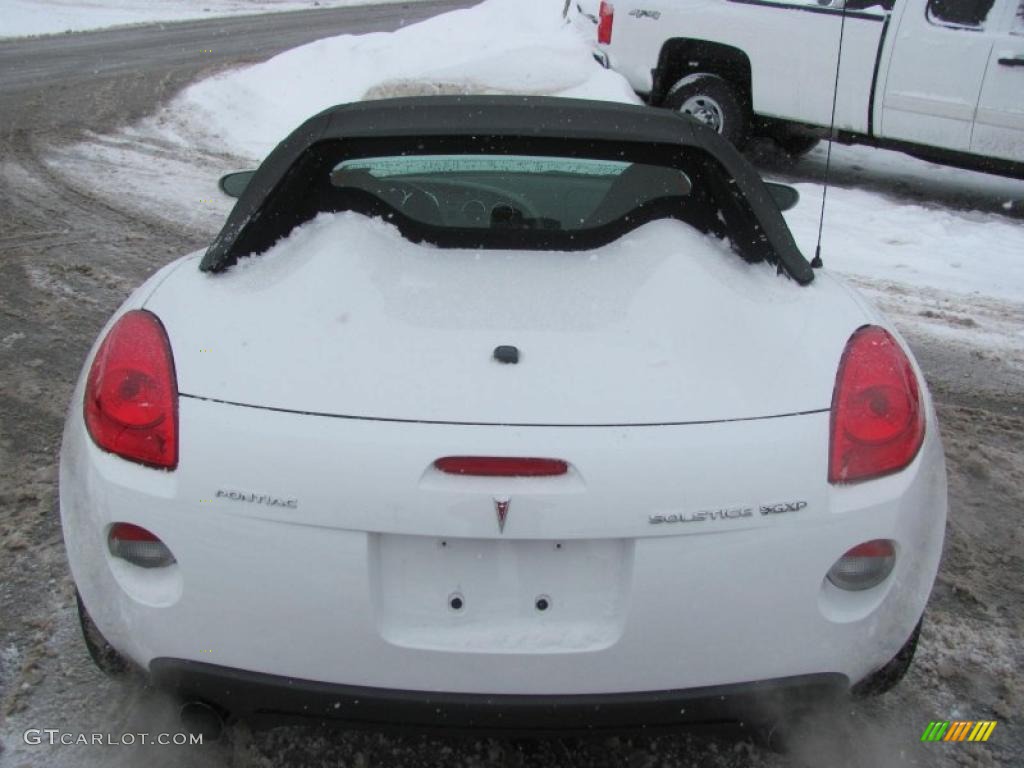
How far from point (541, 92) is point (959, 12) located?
4.44 m

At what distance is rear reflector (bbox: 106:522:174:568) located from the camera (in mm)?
1927

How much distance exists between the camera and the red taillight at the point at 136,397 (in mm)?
1927

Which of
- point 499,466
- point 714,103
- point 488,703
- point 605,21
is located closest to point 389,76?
point 605,21

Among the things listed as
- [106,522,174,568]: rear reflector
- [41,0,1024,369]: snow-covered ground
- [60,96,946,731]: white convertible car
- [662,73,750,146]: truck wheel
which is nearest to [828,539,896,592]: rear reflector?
[60,96,946,731]: white convertible car

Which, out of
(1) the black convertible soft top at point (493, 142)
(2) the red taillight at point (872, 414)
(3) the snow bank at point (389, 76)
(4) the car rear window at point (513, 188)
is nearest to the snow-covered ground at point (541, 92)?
(3) the snow bank at point (389, 76)

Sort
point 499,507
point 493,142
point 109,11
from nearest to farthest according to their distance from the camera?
1. point 499,507
2. point 493,142
3. point 109,11

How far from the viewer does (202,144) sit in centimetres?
927

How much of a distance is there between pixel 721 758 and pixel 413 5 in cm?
2810

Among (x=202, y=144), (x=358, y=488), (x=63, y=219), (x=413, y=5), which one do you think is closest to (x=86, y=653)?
(x=358, y=488)

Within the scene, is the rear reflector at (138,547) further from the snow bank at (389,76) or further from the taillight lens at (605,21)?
the taillight lens at (605,21)

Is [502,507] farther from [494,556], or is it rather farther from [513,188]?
[513,188]

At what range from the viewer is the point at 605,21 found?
30.9 ft

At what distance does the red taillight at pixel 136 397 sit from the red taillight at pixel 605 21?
8.12 meters

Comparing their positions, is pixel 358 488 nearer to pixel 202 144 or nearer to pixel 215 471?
pixel 215 471
